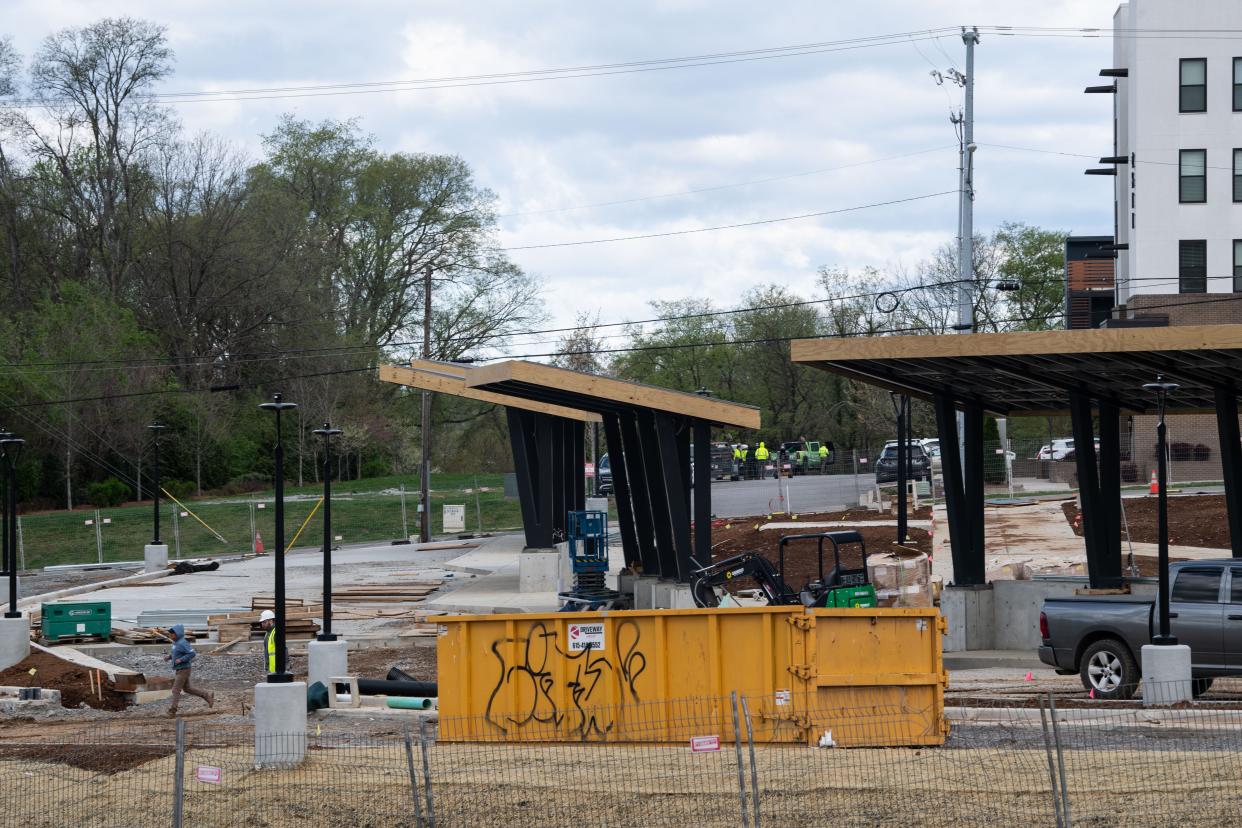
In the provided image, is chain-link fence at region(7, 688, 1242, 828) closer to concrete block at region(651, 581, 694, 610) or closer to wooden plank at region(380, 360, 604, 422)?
concrete block at region(651, 581, 694, 610)

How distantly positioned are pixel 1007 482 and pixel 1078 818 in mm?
36959

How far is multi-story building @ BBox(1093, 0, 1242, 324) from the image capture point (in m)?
51.1

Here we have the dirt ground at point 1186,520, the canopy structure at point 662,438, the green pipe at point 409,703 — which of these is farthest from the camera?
the dirt ground at point 1186,520

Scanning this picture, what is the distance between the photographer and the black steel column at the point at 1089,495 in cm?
2142

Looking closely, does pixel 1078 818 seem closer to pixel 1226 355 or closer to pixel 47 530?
pixel 1226 355

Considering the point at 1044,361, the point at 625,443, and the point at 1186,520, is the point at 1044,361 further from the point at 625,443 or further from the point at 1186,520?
the point at 1186,520

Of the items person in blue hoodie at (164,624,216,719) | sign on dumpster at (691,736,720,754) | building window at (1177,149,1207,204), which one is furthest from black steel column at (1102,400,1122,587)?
building window at (1177,149,1207,204)

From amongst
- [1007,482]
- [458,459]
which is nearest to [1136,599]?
[1007,482]

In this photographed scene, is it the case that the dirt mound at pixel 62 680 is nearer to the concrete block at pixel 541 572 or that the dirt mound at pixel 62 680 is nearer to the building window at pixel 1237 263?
the concrete block at pixel 541 572

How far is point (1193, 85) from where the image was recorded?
169 ft

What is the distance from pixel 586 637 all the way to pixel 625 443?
15107mm

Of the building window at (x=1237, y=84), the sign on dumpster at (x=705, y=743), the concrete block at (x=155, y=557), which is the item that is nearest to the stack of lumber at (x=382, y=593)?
the concrete block at (x=155, y=557)

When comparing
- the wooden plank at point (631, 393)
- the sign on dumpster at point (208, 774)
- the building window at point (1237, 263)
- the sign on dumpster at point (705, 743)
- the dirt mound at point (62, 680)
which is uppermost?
the building window at point (1237, 263)

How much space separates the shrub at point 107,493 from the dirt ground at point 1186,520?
42683 mm
